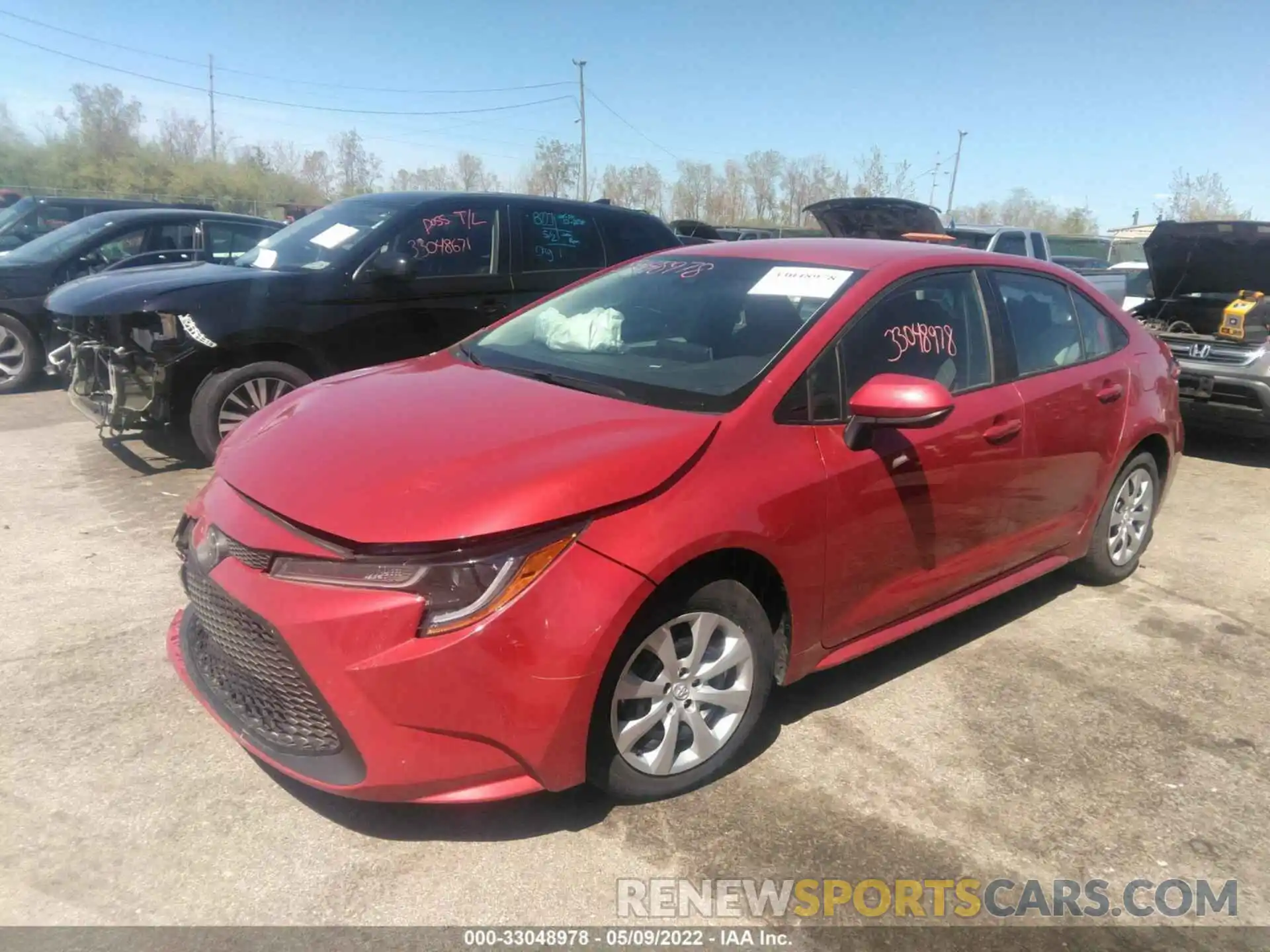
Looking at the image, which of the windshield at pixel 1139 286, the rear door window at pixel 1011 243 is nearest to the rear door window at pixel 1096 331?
the windshield at pixel 1139 286

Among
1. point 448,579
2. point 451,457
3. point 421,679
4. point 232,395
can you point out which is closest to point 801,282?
point 451,457

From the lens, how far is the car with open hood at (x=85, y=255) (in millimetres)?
8031

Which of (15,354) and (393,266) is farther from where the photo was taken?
(15,354)

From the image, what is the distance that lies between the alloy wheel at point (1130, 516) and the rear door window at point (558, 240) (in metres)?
3.89

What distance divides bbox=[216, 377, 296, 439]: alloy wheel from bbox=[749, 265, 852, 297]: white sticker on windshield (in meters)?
3.40

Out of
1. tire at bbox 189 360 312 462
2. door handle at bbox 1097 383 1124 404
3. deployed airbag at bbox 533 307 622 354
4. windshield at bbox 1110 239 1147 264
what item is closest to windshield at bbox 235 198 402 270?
tire at bbox 189 360 312 462

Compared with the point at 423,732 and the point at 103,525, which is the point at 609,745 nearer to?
the point at 423,732

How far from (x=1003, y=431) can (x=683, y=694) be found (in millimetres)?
1717

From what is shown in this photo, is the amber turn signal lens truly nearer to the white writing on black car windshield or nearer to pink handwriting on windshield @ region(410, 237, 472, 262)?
pink handwriting on windshield @ region(410, 237, 472, 262)

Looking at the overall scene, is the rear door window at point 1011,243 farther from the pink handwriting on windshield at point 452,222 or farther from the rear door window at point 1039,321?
the rear door window at point 1039,321

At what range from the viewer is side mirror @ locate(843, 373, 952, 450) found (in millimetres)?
2764

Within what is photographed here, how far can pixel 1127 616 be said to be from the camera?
4.26m

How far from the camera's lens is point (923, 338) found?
3355 millimetres

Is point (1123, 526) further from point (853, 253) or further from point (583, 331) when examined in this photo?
point (583, 331)
